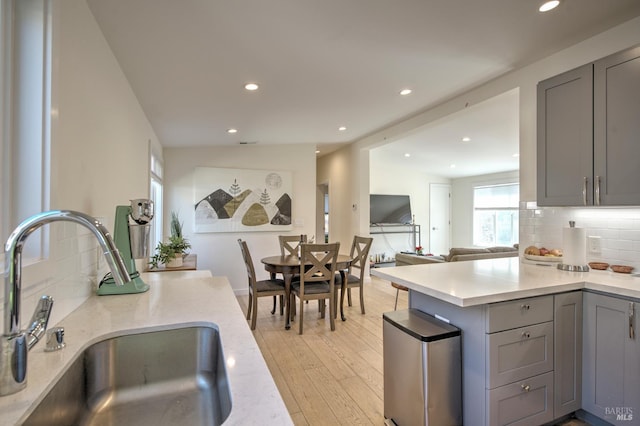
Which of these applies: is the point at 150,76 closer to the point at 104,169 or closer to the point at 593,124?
the point at 104,169

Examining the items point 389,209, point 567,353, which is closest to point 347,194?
point 389,209

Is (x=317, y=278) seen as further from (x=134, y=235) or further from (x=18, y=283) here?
(x=18, y=283)

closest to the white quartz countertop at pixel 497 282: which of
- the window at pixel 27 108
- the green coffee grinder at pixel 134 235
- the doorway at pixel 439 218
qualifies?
the green coffee grinder at pixel 134 235

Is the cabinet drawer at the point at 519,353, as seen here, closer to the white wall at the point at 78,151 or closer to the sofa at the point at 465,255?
the white wall at the point at 78,151

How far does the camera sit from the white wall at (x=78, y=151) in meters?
1.15

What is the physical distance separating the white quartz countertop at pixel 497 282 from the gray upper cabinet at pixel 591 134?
0.49 m

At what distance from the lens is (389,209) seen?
814cm

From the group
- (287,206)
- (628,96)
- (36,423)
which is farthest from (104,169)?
(287,206)

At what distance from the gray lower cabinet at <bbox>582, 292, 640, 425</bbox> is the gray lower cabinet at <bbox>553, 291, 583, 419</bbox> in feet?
0.14

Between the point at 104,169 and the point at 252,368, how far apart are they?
1653 millimetres

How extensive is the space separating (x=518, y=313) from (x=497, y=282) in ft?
0.73

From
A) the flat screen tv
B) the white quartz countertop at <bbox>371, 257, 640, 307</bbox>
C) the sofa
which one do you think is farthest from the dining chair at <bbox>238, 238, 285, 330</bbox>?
the flat screen tv

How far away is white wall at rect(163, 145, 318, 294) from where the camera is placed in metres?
Answer: 4.94

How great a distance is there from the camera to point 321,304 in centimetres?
397
